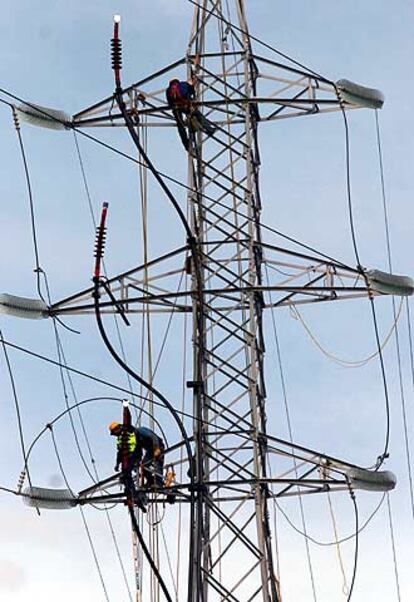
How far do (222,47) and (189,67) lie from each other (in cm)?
114

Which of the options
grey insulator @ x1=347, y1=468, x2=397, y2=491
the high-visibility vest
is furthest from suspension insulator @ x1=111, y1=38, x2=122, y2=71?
grey insulator @ x1=347, y1=468, x2=397, y2=491

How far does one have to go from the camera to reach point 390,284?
21.4m

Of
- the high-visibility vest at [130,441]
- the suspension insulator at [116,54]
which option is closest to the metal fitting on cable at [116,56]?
the suspension insulator at [116,54]

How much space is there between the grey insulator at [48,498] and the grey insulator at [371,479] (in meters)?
3.61

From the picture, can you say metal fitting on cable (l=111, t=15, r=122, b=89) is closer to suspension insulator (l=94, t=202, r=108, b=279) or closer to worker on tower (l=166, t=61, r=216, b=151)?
suspension insulator (l=94, t=202, r=108, b=279)

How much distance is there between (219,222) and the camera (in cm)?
2064

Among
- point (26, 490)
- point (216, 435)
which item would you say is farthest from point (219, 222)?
point (26, 490)

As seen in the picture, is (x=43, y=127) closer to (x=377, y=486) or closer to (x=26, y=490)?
(x=26, y=490)

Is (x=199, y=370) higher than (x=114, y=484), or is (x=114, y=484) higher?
(x=199, y=370)

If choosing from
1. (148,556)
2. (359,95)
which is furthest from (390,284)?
(148,556)

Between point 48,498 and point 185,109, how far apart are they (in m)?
5.37

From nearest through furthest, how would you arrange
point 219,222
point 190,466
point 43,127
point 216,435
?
1. point 190,466
2. point 216,435
3. point 219,222
4. point 43,127

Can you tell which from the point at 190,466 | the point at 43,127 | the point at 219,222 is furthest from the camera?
the point at 43,127

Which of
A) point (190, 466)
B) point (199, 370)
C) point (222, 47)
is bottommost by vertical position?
point (190, 466)
